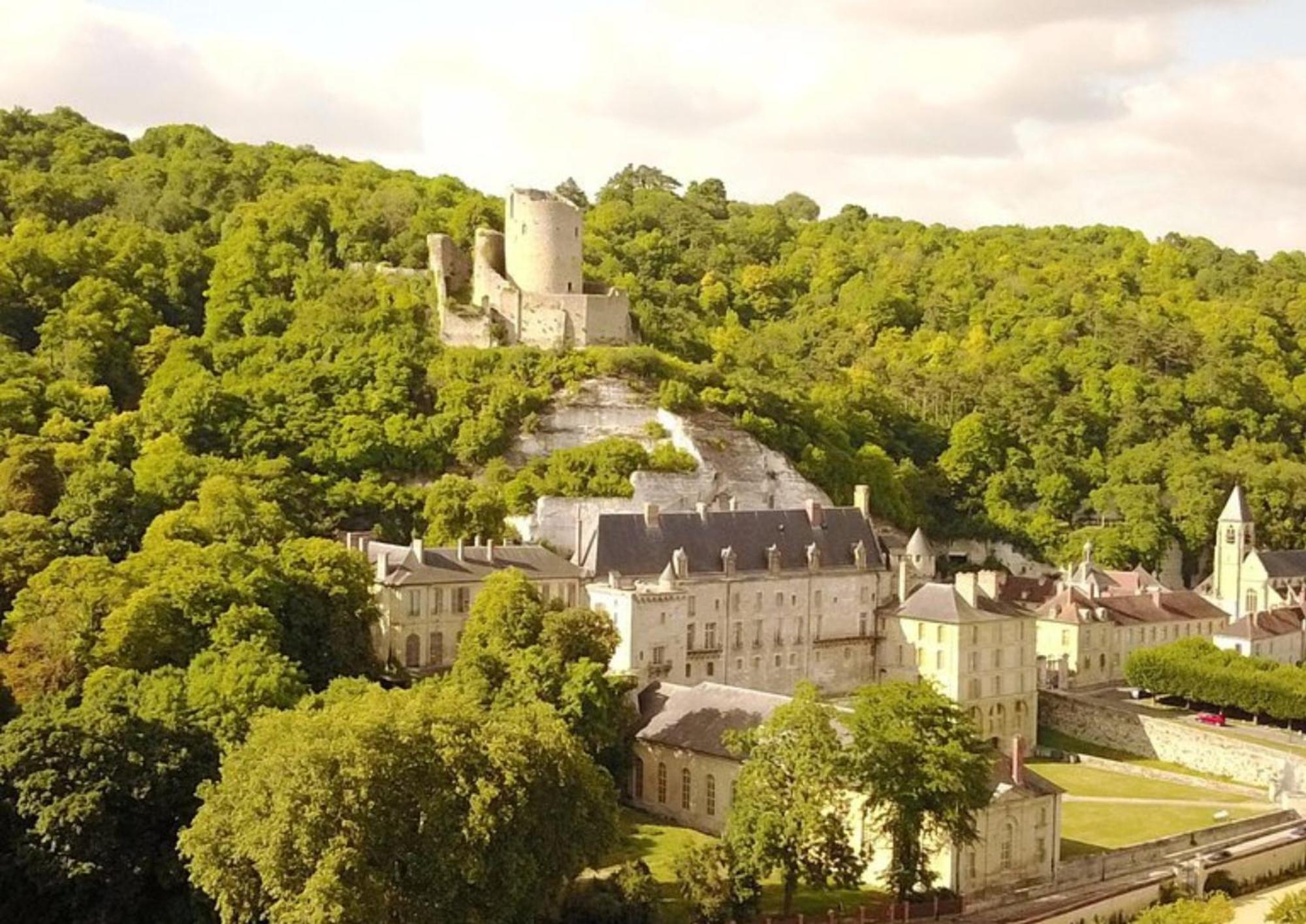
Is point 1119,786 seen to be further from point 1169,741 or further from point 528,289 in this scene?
point 528,289

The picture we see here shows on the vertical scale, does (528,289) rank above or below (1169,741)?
above

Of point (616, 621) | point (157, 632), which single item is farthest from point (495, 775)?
point (616, 621)

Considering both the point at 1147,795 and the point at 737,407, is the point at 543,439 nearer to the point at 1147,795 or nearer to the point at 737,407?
the point at 737,407

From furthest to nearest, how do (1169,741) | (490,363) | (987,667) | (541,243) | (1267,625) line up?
1. (541,243)
2. (490,363)
3. (1267,625)
4. (1169,741)
5. (987,667)

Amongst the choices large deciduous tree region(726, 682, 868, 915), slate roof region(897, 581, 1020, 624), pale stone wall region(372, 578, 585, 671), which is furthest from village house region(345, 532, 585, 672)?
large deciduous tree region(726, 682, 868, 915)

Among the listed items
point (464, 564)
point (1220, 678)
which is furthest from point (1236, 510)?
point (464, 564)

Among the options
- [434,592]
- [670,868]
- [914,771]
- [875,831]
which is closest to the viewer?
[914,771]
